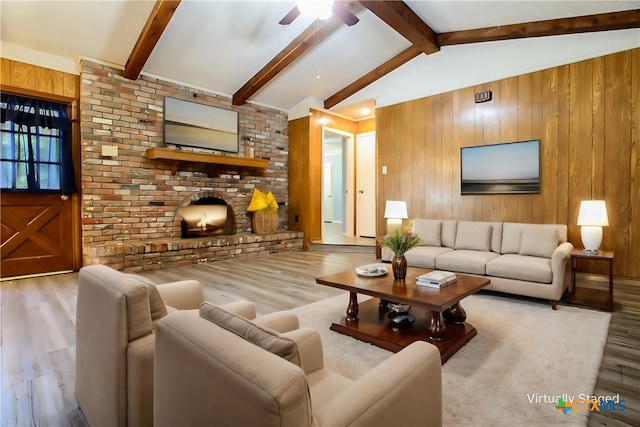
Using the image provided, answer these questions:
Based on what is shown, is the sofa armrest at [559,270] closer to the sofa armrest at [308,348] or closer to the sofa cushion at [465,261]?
the sofa cushion at [465,261]

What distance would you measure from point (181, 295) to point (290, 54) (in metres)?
4.48

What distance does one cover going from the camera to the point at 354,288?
2.48m

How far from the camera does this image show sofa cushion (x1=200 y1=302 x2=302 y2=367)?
32.4 inches

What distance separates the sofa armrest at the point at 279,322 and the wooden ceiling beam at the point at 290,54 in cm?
436

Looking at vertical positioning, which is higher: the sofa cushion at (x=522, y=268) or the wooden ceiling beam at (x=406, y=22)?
the wooden ceiling beam at (x=406, y=22)

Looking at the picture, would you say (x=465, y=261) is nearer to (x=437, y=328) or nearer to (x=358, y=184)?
(x=437, y=328)

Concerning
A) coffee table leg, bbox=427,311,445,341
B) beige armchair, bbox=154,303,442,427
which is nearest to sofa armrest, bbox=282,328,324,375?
beige armchair, bbox=154,303,442,427

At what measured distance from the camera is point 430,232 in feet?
15.2

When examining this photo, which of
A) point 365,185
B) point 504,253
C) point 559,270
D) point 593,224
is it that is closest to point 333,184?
point 365,185

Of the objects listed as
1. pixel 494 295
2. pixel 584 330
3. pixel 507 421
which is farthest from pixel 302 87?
pixel 507 421

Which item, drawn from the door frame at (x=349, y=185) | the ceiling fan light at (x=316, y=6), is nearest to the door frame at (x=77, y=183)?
the ceiling fan light at (x=316, y=6)

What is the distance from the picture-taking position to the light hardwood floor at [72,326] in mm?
1644

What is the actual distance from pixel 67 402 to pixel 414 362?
1804 millimetres

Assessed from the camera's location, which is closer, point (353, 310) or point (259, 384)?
→ point (259, 384)
